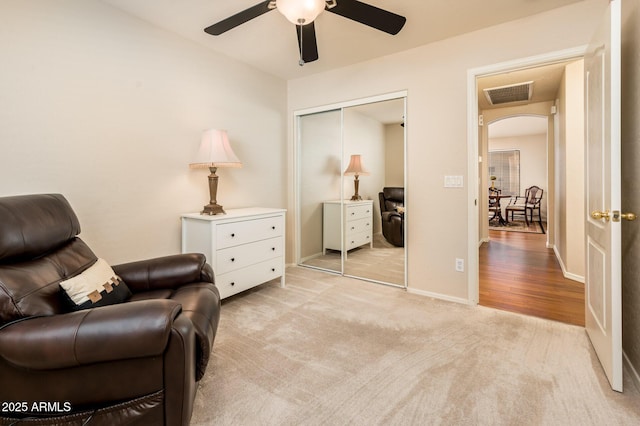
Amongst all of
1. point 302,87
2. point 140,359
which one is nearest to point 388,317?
point 140,359

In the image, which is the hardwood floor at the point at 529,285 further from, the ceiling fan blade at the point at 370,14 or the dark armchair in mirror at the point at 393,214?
the ceiling fan blade at the point at 370,14

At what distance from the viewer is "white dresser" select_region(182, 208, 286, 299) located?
262cm

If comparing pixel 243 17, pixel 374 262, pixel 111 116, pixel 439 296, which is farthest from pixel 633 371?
pixel 111 116

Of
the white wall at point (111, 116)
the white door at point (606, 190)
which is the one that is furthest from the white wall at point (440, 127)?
the white wall at point (111, 116)

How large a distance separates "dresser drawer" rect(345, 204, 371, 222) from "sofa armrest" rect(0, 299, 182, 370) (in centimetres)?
282

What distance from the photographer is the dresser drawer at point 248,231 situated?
105 inches

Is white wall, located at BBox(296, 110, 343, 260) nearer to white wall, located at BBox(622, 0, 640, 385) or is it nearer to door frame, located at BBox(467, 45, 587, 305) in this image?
door frame, located at BBox(467, 45, 587, 305)

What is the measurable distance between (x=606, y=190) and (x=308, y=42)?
198 centimetres

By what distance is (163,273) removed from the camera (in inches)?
77.4

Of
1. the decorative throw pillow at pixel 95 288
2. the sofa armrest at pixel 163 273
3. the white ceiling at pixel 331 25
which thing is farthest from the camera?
the white ceiling at pixel 331 25

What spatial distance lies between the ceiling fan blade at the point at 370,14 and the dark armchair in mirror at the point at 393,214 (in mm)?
1737

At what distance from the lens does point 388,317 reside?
8.34ft

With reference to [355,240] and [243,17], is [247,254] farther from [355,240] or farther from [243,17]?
[243,17]

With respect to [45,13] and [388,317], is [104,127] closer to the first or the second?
[45,13]
